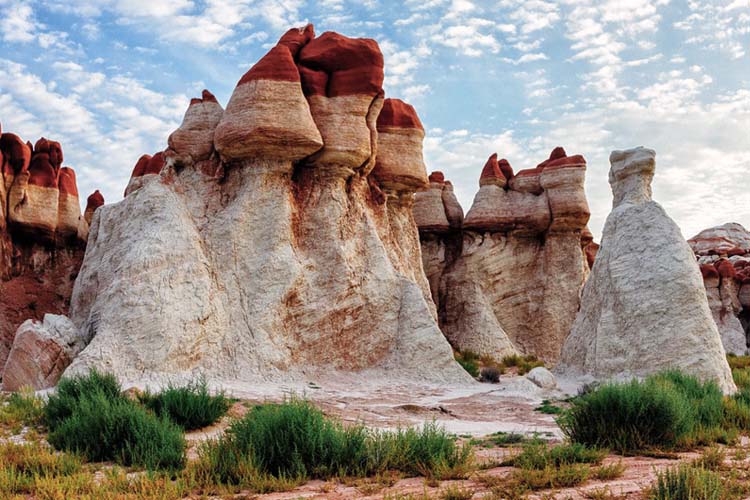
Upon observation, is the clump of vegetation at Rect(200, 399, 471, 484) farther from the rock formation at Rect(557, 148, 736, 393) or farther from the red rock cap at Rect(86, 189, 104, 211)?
the red rock cap at Rect(86, 189, 104, 211)

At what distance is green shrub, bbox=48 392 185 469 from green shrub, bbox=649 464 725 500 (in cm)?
420

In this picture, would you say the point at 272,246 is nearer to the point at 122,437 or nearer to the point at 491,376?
the point at 491,376

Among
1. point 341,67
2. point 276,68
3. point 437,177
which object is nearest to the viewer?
point 276,68

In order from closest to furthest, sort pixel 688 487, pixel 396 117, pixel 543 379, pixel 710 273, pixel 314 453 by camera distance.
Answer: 1. pixel 688 487
2. pixel 314 453
3. pixel 543 379
4. pixel 396 117
5. pixel 710 273

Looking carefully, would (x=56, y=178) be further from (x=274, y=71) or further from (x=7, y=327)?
(x=274, y=71)

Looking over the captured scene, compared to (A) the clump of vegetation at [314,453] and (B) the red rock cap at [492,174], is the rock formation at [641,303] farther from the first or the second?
(B) the red rock cap at [492,174]

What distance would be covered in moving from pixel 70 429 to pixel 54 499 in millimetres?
2450

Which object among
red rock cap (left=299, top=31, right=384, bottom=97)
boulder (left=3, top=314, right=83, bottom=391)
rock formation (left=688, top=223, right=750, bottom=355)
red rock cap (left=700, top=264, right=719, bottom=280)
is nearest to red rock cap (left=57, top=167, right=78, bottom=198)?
Answer: red rock cap (left=299, top=31, right=384, bottom=97)

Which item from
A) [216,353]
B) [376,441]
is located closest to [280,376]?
[216,353]

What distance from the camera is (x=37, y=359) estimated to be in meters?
12.4

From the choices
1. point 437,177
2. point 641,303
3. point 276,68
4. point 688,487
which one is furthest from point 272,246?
point 437,177

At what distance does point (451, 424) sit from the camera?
10117 millimetres

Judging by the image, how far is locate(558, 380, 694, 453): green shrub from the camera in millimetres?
7016

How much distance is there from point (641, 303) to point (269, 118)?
9279 millimetres
